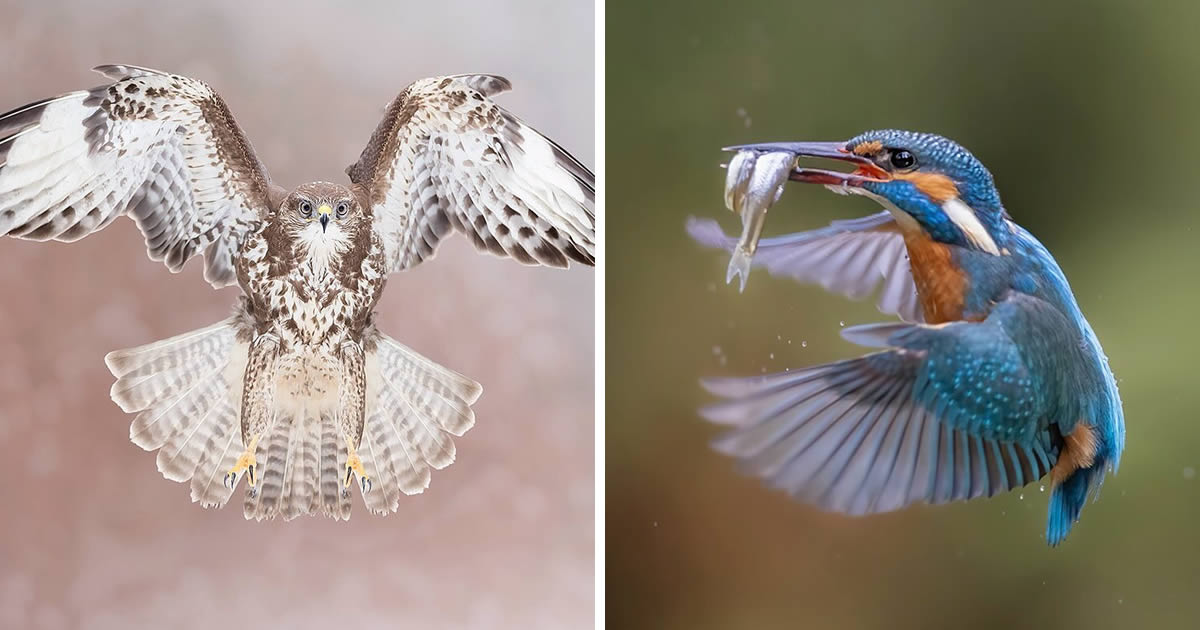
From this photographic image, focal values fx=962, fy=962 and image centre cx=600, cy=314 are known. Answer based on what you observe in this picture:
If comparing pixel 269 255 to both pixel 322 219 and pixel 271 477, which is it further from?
pixel 271 477

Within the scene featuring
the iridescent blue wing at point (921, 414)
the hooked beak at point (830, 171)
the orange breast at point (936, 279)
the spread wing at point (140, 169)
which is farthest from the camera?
the spread wing at point (140, 169)

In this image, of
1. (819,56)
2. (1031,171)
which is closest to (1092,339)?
(1031,171)

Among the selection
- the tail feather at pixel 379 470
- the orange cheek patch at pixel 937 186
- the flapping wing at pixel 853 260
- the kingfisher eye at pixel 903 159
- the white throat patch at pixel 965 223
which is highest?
the kingfisher eye at pixel 903 159

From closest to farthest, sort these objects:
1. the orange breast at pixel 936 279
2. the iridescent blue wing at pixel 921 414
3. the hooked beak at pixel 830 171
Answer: the iridescent blue wing at pixel 921 414 → the orange breast at pixel 936 279 → the hooked beak at pixel 830 171

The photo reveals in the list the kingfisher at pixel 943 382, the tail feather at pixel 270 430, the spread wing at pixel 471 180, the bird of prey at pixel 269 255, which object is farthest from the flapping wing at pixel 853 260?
the tail feather at pixel 270 430

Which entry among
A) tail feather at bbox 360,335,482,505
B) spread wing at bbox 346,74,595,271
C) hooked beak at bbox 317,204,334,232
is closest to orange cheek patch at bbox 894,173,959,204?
spread wing at bbox 346,74,595,271

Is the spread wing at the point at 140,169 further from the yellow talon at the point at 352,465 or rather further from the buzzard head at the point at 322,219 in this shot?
the yellow talon at the point at 352,465

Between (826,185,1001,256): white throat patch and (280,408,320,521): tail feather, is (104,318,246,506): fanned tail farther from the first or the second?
(826,185,1001,256): white throat patch
